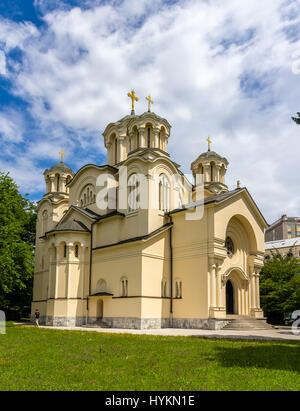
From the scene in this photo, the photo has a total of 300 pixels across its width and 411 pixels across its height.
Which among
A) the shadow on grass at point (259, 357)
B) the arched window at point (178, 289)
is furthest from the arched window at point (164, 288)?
the shadow on grass at point (259, 357)

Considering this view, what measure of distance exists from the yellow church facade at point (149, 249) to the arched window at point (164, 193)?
2.5 inches

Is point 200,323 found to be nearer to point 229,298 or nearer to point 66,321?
point 229,298

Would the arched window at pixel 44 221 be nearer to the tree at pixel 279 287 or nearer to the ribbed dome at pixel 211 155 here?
the ribbed dome at pixel 211 155

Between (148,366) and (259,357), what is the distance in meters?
3.08

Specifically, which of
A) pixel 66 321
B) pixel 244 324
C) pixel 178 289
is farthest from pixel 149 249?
pixel 66 321

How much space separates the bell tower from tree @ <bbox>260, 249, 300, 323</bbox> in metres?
7.75

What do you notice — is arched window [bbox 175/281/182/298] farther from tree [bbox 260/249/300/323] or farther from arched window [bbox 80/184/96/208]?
arched window [bbox 80/184/96/208]

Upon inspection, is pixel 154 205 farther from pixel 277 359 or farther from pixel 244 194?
pixel 277 359

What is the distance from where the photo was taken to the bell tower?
1258 inches

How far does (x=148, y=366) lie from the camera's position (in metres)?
8.45

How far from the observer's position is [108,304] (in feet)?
74.0

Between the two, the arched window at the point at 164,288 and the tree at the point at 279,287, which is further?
the tree at the point at 279,287

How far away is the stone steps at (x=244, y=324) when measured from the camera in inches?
779
